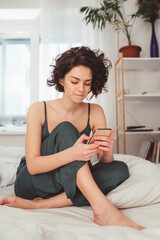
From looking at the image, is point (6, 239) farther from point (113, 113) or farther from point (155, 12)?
Result: point (155, 12)

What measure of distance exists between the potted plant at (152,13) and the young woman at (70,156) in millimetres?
1409

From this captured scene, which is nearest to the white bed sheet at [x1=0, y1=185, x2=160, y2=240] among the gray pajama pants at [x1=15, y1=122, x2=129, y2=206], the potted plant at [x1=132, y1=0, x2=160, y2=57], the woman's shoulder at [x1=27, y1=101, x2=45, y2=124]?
the gray pajama pants at [x1=15, y1=122, x2=129, y2=206]

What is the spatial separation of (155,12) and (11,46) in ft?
5.82

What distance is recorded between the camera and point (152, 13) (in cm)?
236

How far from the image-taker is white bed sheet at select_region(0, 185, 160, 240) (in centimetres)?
54

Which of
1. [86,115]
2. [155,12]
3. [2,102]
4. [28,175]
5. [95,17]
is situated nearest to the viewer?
[28,175]

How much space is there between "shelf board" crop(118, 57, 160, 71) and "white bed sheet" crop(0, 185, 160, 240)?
174 cm

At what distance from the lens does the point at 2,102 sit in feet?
8.71

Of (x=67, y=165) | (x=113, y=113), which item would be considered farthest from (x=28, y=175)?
(x=113, y=113)

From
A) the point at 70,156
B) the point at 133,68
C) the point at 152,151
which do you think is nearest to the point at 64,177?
the point at 70,156

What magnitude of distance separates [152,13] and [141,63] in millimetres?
579

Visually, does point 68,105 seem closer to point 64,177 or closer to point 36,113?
point 36,113

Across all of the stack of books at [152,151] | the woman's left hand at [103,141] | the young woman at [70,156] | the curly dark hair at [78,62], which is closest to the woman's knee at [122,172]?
the young woman at [70,156]

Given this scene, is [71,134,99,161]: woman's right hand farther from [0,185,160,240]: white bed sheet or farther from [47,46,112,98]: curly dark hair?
[47,46,112,98]: curly dark hair
